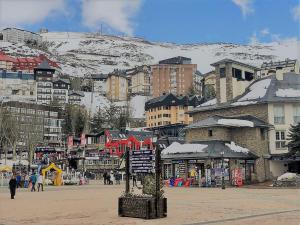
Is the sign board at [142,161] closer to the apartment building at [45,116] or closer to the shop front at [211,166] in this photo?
the shop front at [211,166]

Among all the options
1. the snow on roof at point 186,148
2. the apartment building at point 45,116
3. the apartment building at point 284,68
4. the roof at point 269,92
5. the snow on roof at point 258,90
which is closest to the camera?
the snow on roof at point 186,148

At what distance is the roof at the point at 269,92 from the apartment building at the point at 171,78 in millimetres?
129743

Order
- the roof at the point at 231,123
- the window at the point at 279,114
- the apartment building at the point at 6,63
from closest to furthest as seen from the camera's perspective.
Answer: the roof at the point at 231,123, the window at the point at 279,114, the apartment building at the point at 6,63

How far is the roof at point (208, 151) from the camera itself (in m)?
40.0

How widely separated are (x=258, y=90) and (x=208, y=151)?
39.1 ft

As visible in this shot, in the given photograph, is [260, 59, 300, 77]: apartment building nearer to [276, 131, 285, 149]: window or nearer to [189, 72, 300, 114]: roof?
[189, 72, 300, 114]: roof

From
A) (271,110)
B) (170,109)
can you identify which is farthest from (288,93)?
(170,109)

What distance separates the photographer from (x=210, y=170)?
126ft

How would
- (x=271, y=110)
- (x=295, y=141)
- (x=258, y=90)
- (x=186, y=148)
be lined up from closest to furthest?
(x=295, y=141) → (x=186, y=148) → (x=271, y=110) → (x=258, y=90)

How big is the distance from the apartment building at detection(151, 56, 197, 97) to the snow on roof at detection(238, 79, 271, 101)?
425 feet

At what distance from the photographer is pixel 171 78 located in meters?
184

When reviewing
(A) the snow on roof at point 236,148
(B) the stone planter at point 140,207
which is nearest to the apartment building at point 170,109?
(A) the snow on roof at point 236,148

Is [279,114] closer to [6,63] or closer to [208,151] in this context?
[208,151]

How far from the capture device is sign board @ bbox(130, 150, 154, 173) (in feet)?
50.7
